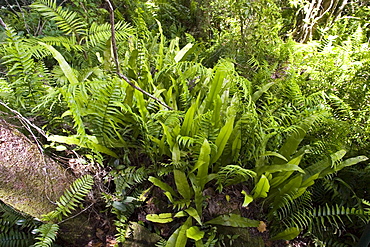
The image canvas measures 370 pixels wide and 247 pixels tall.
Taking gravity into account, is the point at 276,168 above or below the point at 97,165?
above

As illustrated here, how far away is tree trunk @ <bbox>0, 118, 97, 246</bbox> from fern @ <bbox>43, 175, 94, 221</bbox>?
6 centimetres

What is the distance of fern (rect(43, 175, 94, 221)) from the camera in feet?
5.01

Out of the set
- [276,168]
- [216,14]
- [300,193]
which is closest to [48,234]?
[276,168]

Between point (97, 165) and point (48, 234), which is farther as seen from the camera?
point (97, 165)

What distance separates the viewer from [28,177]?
4.79ft

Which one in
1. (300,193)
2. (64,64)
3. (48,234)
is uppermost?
(64,64)

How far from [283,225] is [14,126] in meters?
1.91

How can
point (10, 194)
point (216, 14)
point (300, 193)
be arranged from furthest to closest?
point (216, 14)
point (300, 193)
point (10, 194)

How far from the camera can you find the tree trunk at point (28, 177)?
4.58 ft

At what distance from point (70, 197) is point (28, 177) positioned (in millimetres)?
278

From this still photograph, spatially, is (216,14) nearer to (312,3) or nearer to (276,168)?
(312,3)

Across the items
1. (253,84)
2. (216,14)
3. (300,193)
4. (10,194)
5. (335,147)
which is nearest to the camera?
(10,194)

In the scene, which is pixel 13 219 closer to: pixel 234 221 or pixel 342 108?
pixel 234 221

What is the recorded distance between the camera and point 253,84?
2.32 meters
